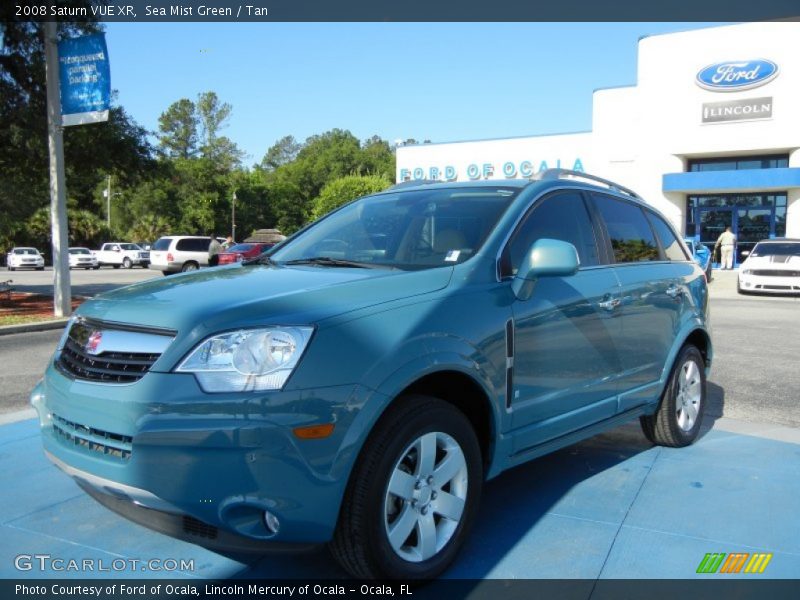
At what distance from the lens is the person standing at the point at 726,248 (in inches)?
1072

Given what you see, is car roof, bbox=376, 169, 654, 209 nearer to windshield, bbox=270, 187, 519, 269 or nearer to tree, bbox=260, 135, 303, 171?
windshield, bbox=270, 187, 519, 269

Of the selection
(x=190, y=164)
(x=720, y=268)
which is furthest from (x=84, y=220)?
(x=720, y=268)

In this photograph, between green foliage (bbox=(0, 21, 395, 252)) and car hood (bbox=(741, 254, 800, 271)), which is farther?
car hood (bbox=(741, 254, 800, 271))

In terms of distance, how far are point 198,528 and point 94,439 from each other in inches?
22.2

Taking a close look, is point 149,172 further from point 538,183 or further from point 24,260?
point 24,260

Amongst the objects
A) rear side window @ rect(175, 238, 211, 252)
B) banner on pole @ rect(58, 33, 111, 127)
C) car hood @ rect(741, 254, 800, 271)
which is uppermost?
banner on pole @ rect(58, 33, 111, 127)

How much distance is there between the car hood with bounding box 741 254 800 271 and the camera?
729 inches

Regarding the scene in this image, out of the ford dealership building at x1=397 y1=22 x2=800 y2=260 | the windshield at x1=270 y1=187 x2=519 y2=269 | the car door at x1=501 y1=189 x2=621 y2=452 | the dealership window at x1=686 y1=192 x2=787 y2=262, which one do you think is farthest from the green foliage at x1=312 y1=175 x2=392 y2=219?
the car door at x1=501 y1=189 x2=621 y2=452

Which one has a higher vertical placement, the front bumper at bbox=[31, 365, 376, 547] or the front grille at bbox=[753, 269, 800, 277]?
the front bumper at bbox=[31, 365, 376, 547]

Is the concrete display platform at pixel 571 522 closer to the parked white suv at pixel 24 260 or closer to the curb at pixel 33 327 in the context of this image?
the curb at pixel 33 327

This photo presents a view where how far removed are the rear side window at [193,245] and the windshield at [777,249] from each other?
68.5 feet

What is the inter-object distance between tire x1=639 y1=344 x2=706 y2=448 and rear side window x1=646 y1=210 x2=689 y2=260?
0.71 metres

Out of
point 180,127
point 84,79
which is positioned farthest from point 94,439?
point 180,127

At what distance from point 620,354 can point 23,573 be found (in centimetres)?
334
